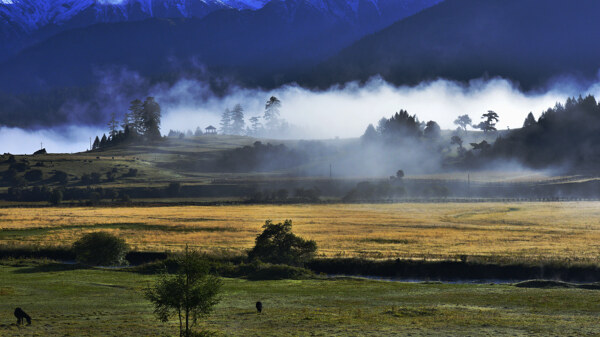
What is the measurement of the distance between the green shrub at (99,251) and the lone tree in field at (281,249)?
48.0 ft

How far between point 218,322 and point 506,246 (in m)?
50.5

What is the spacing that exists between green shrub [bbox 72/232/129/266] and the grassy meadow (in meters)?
12.0

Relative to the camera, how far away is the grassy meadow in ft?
107

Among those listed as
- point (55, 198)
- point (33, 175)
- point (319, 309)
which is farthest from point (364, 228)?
point (33, 175)

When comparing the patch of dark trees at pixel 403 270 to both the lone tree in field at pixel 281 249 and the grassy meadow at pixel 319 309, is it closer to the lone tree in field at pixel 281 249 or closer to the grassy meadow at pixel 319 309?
the lone tree in field at pixel 281 249

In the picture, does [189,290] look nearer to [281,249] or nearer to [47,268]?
[281,249]

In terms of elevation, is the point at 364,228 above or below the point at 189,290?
below

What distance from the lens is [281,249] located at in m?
67.2

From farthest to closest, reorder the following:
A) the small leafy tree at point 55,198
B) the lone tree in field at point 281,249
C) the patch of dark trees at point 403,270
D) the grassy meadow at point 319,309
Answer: the small leafy tree at point 55,198 < the lone tree in field at point 281,249 < the patch of dark trees at point 403,270 < the grassy meadow at point 319,309

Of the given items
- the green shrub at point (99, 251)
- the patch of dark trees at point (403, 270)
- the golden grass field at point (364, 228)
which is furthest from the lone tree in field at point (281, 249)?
the green shrub at point (99, 251)

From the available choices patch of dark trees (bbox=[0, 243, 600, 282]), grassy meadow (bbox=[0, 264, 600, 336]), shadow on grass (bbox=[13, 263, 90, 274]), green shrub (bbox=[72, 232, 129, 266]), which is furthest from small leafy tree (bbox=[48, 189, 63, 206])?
grassy meadow (bbox=[0, 264, 600, 336])

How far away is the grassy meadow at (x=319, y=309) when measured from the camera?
107 ft

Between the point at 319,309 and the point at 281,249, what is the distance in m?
27.2

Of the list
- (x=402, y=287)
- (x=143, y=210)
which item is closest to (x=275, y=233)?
(x=402, y=287)
